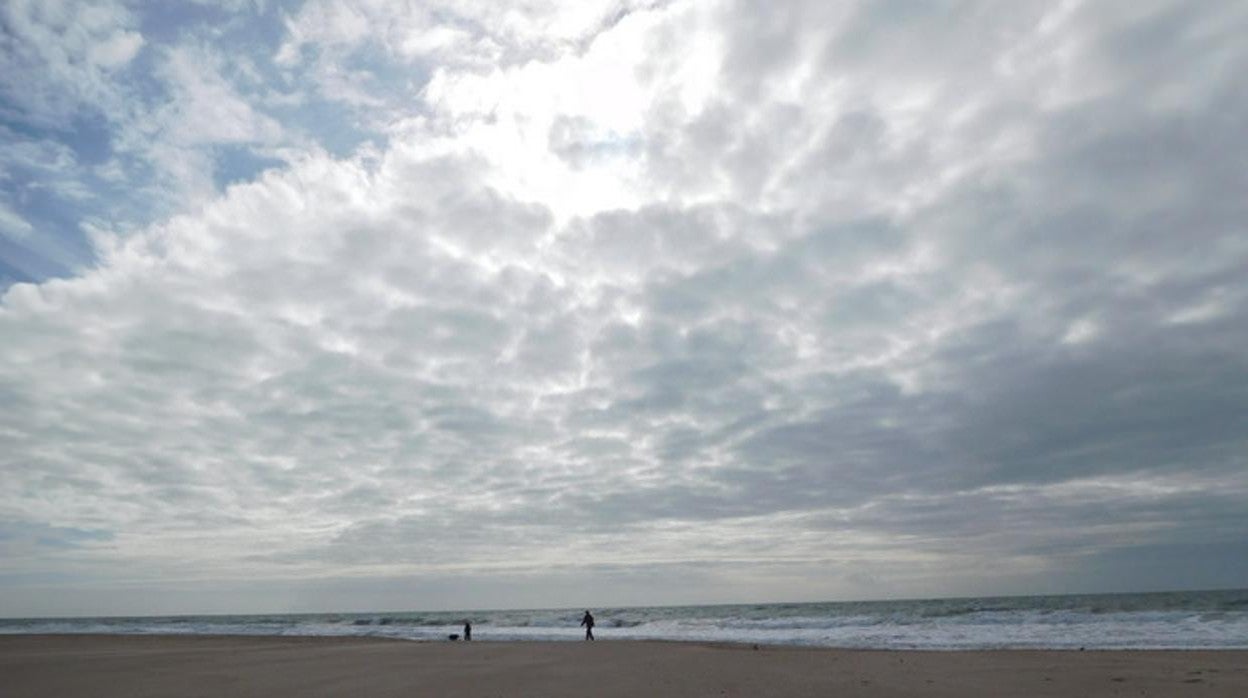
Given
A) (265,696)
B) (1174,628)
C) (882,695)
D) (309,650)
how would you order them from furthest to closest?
(1174,628), (309,650), (265,696), (882,695)

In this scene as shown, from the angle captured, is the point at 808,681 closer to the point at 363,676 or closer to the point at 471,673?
the point at 471,673

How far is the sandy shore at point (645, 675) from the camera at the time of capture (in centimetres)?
1430

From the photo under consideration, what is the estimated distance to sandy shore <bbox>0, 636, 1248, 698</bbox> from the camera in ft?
46.9

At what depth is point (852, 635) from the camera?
4056cm

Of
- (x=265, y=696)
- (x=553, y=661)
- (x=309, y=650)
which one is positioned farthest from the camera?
(x=309, y=650)

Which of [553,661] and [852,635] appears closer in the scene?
[553,661]

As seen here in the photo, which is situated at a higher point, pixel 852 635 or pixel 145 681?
pixel 145 681

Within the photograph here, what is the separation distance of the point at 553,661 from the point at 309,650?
12184 mm

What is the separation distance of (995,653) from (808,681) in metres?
9.84

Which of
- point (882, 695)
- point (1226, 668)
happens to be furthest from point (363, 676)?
point (1226, 668)

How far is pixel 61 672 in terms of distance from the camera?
69.3 ft

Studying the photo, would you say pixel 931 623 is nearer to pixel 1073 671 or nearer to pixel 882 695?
pixel 1073 671

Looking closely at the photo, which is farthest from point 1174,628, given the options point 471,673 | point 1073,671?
point 471,673

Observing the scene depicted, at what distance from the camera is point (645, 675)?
16844 mm
